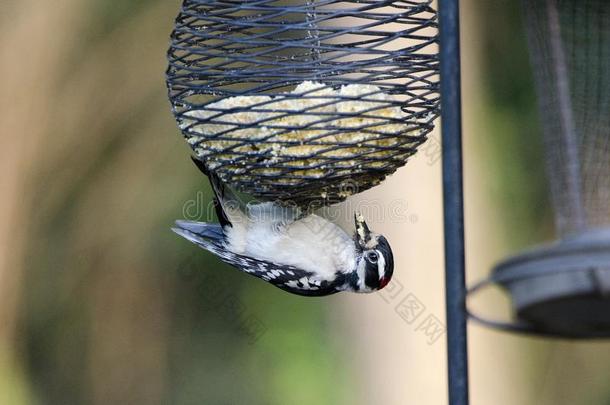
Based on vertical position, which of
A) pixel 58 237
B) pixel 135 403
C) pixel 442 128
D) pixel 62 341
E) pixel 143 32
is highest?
pixel 143 32

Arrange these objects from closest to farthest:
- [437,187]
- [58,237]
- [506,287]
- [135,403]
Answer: [506,287]
[437,187]
[58,237]
[135,403]

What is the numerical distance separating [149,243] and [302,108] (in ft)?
9.80

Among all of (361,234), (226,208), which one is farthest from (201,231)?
(361,234)

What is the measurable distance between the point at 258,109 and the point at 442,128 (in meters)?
0.58

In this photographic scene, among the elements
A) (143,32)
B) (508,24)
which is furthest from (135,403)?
(508,24)

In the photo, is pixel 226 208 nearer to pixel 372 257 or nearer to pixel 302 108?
pixel 372 257

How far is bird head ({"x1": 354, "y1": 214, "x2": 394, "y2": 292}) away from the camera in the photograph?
260cm

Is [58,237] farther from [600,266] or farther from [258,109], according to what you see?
[600,266]

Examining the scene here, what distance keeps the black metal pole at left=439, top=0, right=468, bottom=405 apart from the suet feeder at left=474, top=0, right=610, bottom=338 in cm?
13

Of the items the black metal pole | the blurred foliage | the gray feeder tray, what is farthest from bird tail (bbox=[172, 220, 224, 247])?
the blurred foliage

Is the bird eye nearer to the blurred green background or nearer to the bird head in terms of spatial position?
→ the bird head

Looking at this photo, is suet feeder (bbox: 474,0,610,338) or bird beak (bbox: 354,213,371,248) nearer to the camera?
suet feeder (bbox: 474,0,610,338)

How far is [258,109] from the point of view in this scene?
2.02 metres

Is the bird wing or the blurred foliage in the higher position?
the blurred foliage
